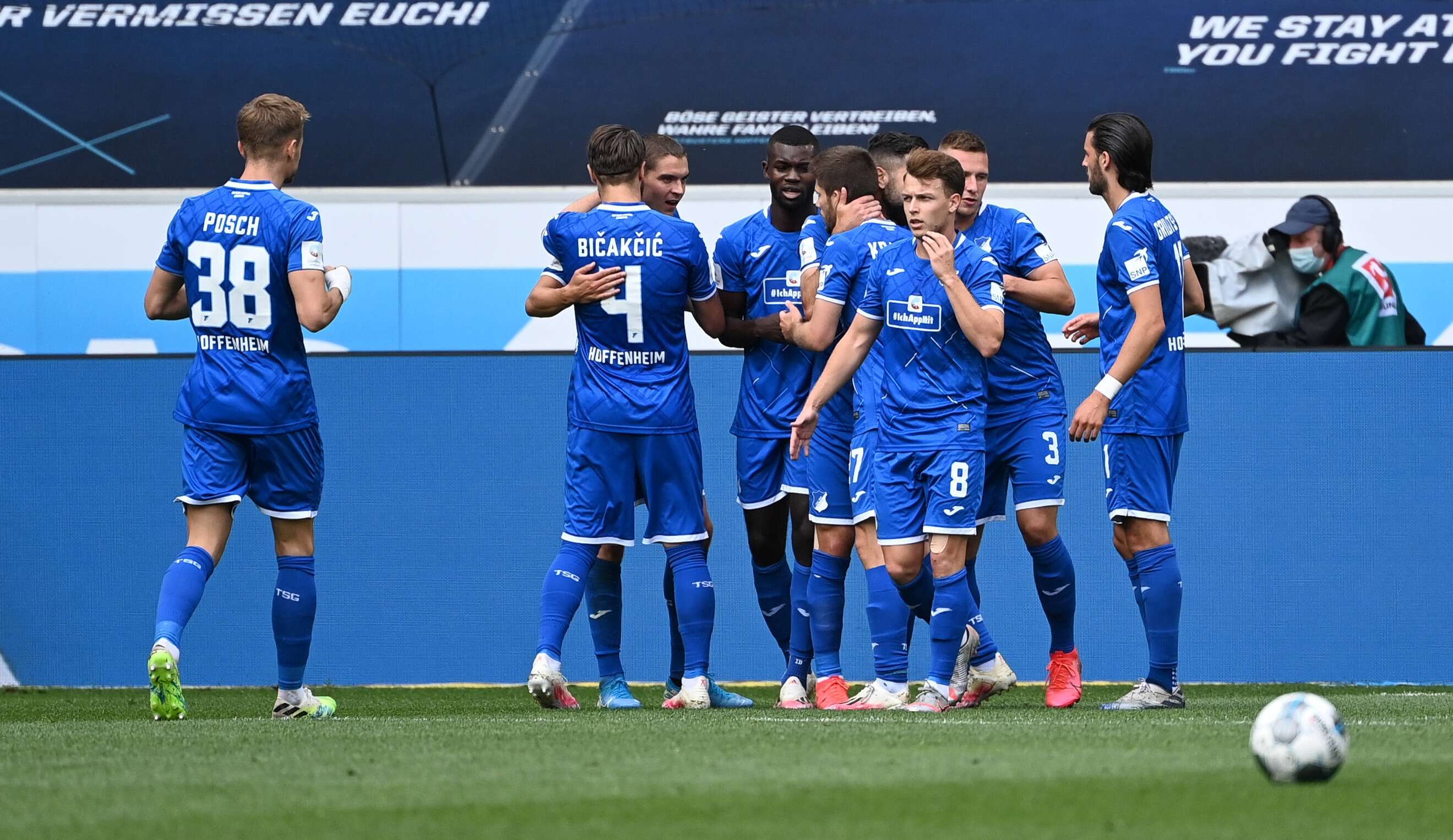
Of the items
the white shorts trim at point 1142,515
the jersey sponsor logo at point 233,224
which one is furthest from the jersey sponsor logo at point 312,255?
the white shorts trim at point 1142,515

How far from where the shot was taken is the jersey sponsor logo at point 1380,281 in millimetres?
8891

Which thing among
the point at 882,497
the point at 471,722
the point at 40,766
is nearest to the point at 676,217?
the point at 882,497

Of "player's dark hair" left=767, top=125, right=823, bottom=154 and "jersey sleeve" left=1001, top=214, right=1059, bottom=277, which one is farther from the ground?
"player's dark hair" left=767, top=125, right=823, bottom=154

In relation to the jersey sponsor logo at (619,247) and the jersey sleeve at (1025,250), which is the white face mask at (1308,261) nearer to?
the jersey sleeve at (1025,250)

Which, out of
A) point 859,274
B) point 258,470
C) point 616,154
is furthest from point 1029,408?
point 258,470

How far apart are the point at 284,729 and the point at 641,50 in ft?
17.5

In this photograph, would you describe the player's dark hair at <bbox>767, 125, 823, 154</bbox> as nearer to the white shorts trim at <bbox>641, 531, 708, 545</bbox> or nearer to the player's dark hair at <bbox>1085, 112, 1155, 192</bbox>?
the player's dark hair at <bbox>1085, 112, 1155, 192</bbox>

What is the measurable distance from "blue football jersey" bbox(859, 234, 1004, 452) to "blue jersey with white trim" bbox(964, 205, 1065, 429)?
50 cm

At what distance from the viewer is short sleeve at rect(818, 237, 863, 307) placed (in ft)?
18.6

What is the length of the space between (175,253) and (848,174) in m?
2.12

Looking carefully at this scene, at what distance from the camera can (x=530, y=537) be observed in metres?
7.67

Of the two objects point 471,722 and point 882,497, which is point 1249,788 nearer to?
point 882,497

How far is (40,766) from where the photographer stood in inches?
156

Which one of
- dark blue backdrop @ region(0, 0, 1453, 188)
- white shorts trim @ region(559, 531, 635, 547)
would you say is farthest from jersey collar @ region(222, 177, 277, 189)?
dark blue backdrop @ region(0, 0, 1453, 188)
